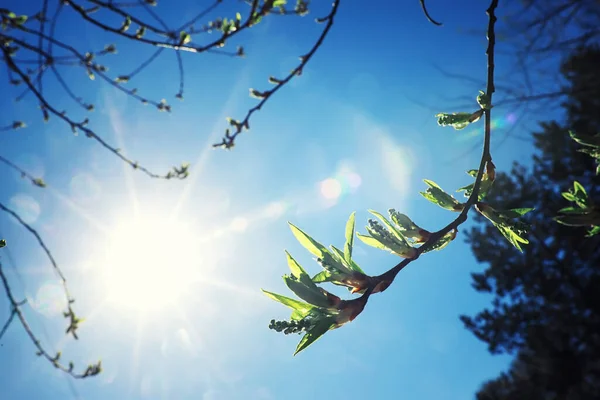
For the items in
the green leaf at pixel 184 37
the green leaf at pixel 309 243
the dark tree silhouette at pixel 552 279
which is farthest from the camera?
the dark tree silhouette at pixel 552 279

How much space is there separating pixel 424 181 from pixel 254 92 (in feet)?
4.12

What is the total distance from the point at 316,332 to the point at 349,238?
0.23 metres

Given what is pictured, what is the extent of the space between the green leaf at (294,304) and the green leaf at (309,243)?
0.12m

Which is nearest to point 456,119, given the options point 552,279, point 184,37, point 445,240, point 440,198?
point 440,198

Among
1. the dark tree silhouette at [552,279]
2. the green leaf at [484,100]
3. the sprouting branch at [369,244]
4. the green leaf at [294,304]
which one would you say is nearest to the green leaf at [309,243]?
the sprouting branch at [369,244]

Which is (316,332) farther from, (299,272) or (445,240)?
(445,240)

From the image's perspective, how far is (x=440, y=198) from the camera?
38.7 inches

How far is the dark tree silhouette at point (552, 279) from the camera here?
384 inches

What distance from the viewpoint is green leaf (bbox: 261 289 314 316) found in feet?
2.68

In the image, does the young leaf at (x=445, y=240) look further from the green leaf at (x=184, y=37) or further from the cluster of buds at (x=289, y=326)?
the green leaf at (x=184, y=37)

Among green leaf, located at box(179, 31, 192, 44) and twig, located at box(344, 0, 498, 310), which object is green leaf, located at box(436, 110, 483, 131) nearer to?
twig, located at box(344, 0, 498, 310)

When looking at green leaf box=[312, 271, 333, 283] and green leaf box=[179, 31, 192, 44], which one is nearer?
green leaf box=[312, 271, 333, 283]

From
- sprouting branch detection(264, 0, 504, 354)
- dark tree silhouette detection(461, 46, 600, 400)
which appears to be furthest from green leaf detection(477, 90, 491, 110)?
dark tree silhouette detection(461, 46, 600, 400)

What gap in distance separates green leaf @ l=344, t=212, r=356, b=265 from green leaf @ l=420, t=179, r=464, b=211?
301mm
